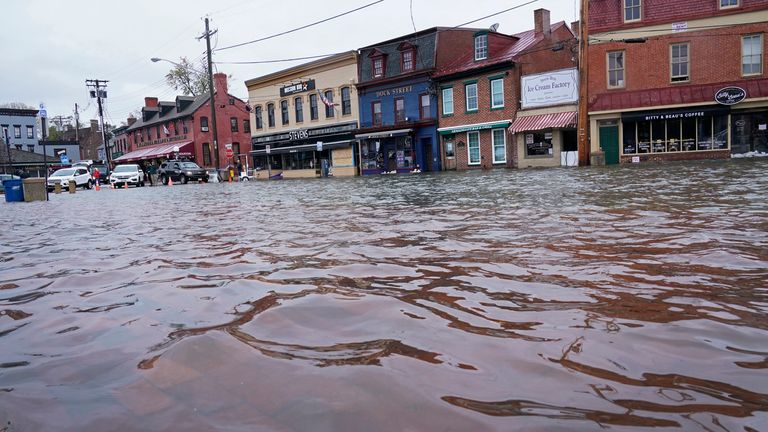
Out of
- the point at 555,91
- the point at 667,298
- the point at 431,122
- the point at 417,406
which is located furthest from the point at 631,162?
the point at 417,406

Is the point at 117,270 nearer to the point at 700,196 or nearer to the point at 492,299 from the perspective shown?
the point at 492,299

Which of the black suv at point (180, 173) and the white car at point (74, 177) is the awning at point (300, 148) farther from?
the white car at point (74, 177)

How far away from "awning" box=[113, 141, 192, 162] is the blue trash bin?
3193cm

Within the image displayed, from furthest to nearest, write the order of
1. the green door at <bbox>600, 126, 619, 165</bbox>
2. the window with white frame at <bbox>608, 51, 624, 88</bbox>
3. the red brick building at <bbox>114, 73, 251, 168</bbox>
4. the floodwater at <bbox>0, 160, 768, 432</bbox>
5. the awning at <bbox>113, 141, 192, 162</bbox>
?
A: the red brick building at <bbox>114, 73, 251, 168</bbox>, the awning at <bbox>113, 141, 192, 162</bbox>, the green door at <bbox>600, 126, 619, 165</bbox>, the window with white frame at <bbox>608, 51, 624, 88</bbox>, the floodwater at <bbox>0, 160, 768, 432</bbox>

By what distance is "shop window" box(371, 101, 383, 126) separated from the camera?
40.8 meters

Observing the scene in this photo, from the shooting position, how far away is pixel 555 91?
3050cm

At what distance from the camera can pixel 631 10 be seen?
2841 centimetres

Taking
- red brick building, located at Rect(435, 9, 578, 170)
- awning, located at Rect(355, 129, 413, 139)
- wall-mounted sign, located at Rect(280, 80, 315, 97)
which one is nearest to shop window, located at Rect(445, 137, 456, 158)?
red brick building, located at Rect(435, 9, 578, 170)

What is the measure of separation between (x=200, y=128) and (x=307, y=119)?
1428 cm

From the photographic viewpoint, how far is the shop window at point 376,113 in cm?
4078

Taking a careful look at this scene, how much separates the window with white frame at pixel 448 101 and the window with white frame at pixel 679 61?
12791 millimetres

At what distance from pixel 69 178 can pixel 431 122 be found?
23240 mm

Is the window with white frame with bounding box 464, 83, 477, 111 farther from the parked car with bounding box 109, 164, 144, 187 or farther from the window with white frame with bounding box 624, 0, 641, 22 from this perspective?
the parked car with bounding box 109, 164, 144, 187

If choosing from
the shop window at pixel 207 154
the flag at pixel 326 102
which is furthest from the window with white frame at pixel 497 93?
the shop window at pixel 207 154
